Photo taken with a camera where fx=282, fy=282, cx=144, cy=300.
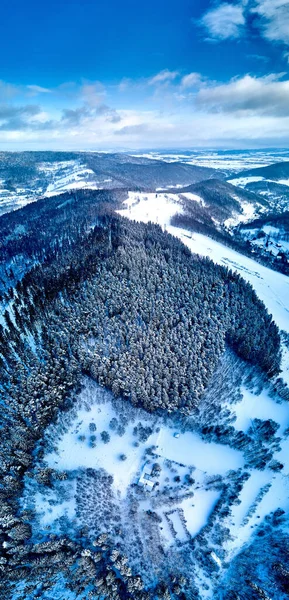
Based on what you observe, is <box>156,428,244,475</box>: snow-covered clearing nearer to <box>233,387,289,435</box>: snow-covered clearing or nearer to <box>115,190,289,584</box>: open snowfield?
<box>115,190,289,584</box>: open snowfield

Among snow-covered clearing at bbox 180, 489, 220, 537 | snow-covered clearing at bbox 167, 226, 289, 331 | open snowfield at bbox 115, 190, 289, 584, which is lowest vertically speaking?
snow-covered clearing at bbox 180, 489, 220, 537

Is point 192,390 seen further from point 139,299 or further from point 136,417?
point 139,299

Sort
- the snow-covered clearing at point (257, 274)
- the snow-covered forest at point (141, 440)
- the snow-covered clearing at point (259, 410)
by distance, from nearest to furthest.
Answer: the snow-covered forest at point (141, 440) < the snow-covered clearing at point (259, 410) < the snow-covered clearing at point (257, 274)

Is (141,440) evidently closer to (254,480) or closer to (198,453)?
(198,453)

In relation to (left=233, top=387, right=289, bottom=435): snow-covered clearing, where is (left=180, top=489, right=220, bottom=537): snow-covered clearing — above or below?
below

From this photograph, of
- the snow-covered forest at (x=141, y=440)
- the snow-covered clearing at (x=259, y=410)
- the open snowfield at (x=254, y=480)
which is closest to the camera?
the snow-covered forest at (x=141, y=440)

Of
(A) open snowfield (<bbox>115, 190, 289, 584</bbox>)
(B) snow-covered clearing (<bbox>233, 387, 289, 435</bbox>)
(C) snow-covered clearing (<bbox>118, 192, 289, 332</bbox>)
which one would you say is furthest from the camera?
(C) snow-covered clearing (<bbox>118, 192, 289, 332</bbox>)

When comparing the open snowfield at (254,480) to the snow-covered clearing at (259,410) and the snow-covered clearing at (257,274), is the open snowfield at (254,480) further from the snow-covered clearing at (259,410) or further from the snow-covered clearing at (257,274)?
the snow-covered clearing at (257,274)

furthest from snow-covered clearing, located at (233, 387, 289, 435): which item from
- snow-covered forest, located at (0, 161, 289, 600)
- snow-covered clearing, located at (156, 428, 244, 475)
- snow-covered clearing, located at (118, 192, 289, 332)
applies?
snow-covered clearing, located at (118, 192, 289, 332)

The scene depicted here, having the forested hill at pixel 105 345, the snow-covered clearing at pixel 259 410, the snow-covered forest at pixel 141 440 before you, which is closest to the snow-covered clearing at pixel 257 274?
the forested hill at pixel 105 345
